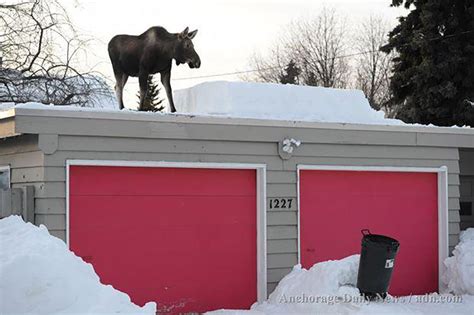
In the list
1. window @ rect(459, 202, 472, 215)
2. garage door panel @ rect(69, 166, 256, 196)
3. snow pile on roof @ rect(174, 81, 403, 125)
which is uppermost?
snow pile on roof @ rect(174, 81, 403, 125)

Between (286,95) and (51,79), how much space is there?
7.74 m

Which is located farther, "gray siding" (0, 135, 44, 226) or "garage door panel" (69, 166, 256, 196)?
"garage door panel" (69, 166, 256, 196)

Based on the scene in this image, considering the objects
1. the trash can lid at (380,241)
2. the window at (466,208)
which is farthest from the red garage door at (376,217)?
the window at (466,208)

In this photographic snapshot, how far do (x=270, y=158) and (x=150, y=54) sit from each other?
225 cm

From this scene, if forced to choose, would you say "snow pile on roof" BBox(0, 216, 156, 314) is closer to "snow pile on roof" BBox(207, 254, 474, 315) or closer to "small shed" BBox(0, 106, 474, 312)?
"small shed" BBox(0, 106, 474, 312)

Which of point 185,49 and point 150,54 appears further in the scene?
point 185,49

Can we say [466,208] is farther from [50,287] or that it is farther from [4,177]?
[50,287]

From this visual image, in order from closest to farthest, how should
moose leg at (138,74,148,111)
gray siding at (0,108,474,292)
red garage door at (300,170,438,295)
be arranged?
1. gray siding at (0,108,474,292)
2. moose leg at (138,74,148,111)
3. red garage door at (300,170,438,295)

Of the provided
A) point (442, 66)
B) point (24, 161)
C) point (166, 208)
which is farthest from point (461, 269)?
point (442, 66)

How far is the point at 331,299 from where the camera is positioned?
8305 mm

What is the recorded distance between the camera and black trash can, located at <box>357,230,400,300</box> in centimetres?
845

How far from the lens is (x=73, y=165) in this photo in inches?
324

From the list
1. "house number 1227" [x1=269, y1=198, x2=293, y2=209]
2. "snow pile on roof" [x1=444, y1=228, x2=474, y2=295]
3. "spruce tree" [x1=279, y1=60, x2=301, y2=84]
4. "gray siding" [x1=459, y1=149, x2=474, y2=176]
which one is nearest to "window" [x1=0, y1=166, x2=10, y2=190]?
"house number 1227" [x1=269, y1=198, x2=293, y2=209]

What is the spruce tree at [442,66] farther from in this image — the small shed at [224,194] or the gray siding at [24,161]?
the gray siding at [24,161]
